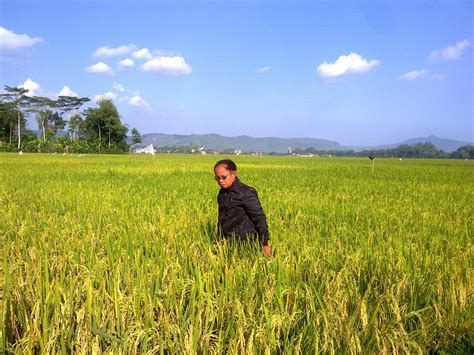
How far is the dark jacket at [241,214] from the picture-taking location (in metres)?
3.27

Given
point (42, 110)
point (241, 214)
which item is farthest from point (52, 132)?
point (241, 214)

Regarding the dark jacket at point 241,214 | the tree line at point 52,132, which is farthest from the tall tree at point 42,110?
the dark jacket at point 241,214

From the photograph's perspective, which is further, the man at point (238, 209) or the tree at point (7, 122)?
the tree at point (7, 122)

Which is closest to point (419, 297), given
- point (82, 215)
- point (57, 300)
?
point (57, 300)

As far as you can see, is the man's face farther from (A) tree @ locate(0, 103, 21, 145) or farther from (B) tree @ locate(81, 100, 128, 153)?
(A) tree @ locate(0, 103, 21, 145)

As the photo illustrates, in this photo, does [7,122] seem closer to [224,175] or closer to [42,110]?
[42,110]

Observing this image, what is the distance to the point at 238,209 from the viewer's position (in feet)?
11.2

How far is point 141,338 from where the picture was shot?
69.7 inches

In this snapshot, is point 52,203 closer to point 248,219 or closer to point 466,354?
point 248,219

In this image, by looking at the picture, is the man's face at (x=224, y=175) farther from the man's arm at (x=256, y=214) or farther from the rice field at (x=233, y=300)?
the rice field at (x=233, y=300)

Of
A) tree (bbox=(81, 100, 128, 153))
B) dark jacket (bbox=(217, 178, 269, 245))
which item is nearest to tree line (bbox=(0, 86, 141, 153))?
tree (bbox=(81, 100, 128, 153))

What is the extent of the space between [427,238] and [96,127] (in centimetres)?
Answer: 7609

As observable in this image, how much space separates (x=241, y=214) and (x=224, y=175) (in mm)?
458

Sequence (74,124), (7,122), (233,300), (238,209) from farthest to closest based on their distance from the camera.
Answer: (74,124) → (7,122) → (238,209) → (233,300)
